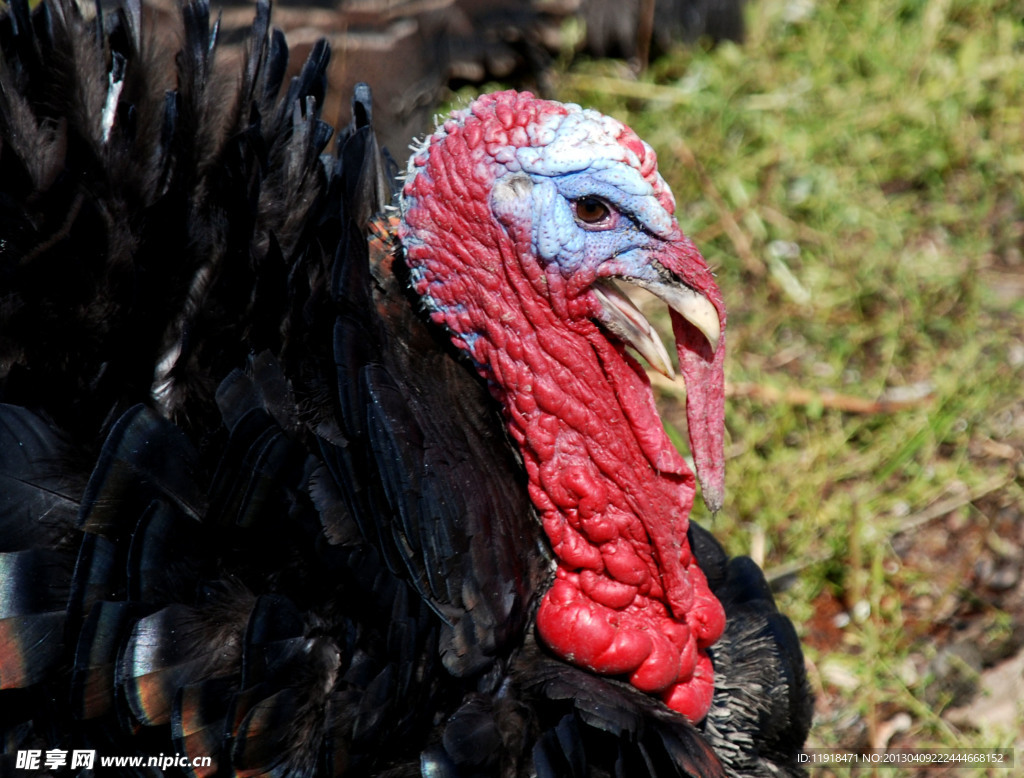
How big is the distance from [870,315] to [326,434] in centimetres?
305

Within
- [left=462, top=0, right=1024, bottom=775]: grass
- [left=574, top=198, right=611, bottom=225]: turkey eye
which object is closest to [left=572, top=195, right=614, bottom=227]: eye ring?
[left=574, top=198, right=611, bottom=225]: turkey eye

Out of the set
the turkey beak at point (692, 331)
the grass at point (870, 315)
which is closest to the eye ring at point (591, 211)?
the turkey beak at point (692, 331)

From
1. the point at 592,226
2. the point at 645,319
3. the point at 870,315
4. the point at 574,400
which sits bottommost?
the point at 870,315

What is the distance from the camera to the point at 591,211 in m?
2.20

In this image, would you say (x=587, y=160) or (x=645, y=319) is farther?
(x=645, y=319)

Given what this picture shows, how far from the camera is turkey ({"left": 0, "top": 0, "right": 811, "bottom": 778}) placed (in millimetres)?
2104

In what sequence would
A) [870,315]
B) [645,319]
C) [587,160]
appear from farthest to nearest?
[870,315], [645,319], [587,160]

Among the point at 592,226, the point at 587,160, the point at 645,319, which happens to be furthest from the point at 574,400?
the point at 587,160

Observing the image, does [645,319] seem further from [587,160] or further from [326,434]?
[326,434]

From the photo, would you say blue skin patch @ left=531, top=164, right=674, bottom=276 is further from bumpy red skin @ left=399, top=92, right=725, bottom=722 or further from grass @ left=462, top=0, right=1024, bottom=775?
grass @ left=462, top=0, right=1024, bottom=775

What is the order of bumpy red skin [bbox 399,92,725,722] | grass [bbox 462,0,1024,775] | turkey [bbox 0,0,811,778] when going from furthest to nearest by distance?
grass [bbox 462,0,1024,775] < bumpy red skin [bbox 399,92,725,722] < turkey [bbox 0,0,811,778]

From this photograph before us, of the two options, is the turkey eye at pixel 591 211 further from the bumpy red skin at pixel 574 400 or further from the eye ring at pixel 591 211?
the bumpy red skin at pixel 574 400

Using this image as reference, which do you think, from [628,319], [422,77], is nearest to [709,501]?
[628,319]

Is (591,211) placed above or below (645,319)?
above
